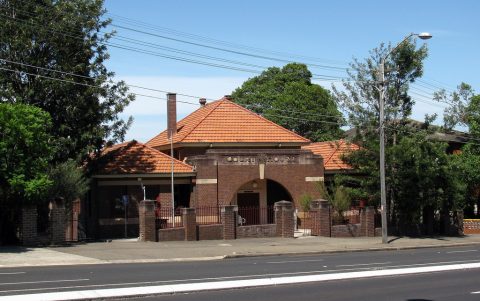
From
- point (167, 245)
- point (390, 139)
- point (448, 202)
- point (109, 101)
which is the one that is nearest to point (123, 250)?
point (167, 245)

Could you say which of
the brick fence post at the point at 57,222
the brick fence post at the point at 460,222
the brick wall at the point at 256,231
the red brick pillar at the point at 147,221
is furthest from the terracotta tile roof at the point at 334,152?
the brick fence post at the point at 57,222

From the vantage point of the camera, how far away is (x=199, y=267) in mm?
18797

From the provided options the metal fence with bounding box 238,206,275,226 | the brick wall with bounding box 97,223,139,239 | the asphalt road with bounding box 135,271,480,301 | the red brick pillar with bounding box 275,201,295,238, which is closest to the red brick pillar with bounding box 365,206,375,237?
the red brick pillar with bounding box 275,201,295,238

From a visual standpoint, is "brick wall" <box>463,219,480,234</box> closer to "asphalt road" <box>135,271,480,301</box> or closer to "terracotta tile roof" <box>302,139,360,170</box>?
"terracotta tile roof" <box>302,139,360,170</box>

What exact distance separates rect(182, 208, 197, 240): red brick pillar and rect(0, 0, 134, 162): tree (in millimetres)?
5289

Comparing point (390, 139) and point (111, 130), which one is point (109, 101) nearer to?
Result: point (111, 130)

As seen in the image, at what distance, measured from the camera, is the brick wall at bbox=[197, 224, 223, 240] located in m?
29.8

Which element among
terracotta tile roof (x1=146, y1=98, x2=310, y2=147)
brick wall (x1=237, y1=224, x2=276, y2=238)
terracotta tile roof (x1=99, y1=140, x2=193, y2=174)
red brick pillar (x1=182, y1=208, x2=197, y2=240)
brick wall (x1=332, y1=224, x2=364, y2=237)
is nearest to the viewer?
red brick pillar (x1=182, y1=208, x2=197, y2=240)

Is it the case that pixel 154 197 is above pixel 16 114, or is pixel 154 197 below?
below

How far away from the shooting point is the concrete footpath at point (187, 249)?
2111 cm

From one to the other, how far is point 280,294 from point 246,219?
22000mm

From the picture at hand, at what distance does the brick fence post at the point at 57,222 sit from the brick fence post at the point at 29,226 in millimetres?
777

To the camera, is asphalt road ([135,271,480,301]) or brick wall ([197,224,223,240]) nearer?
asphalt road ([135,271,480,301])

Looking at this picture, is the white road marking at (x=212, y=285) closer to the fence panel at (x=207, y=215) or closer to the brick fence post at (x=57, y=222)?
the brick fence post at (x=57, y=222)
